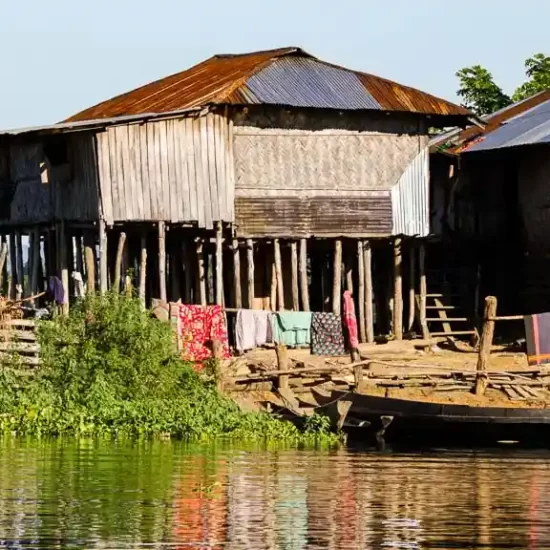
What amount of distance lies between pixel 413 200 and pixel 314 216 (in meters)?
2.29

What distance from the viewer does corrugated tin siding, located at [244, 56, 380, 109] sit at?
113 feet

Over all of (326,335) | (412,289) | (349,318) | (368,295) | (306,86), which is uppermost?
(306,86)

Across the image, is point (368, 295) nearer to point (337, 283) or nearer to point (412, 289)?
point (337, 283)

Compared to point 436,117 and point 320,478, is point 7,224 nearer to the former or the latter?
point 436,117

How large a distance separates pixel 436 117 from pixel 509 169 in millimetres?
2638

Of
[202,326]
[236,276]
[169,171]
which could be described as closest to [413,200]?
[236,276]

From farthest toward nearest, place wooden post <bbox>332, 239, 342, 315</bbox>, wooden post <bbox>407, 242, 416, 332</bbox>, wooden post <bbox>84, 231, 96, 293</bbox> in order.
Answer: wooden post <bbox>407, 242, 416, 332</bbox> < wooden post <bbox>332, 239, 342, 315</bbox> < wooden post <bbox>84, 231, 96, 293</bbox>

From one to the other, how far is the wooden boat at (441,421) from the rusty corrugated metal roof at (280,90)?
8542 millimetres

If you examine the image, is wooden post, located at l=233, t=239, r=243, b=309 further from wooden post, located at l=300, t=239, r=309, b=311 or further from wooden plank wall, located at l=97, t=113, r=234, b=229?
wooden post, located at l=300, t=239, r=309, b=311

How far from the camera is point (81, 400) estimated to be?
2692 centimetres

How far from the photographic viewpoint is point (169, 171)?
109 feet

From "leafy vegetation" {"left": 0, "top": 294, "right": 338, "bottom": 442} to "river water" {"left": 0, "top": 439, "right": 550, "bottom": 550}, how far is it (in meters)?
0.96

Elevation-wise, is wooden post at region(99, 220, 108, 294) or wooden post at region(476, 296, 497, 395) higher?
wooden post at region(99, 220, 108, 294)

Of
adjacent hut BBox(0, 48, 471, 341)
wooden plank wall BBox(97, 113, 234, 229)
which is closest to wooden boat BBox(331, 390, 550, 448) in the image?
adjacent hut BBox(0, 48, 471, 341)
